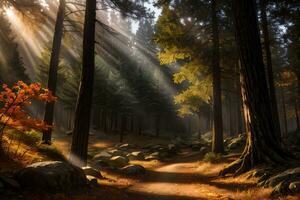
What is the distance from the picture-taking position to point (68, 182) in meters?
6.65

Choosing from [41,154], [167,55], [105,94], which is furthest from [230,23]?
[105,94]

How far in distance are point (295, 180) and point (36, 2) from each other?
14.4 meters

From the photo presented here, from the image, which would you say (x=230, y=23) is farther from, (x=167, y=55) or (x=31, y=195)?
(x=31, y=195)

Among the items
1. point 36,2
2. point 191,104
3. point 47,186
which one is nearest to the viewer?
point 47,186

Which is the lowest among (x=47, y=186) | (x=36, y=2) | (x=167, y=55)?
(x=47, y=186)

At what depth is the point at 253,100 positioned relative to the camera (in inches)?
345

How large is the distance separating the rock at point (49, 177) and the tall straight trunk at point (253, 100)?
5416mm

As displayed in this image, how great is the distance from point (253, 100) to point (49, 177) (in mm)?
6492

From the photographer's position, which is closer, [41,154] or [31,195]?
[31,195]

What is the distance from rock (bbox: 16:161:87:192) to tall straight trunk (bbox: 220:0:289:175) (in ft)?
17.8

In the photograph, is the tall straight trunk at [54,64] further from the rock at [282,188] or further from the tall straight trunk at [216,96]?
the rock at [282,188]

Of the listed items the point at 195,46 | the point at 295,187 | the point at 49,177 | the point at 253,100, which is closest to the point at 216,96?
the point at 195,46

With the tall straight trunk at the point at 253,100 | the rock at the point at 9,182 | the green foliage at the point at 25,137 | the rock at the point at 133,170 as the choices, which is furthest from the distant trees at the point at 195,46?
the rock at the point at 9,182

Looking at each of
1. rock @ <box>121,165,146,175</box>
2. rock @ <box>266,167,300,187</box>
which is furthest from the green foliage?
rock @ <box>266,167,300,187</box>
